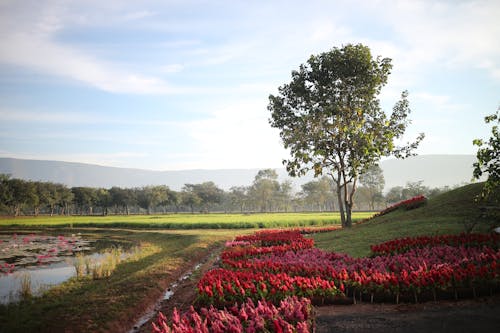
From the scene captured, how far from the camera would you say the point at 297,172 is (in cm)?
3109

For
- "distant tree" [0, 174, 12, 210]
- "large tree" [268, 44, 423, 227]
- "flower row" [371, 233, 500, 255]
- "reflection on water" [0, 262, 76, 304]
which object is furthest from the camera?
"distant tree" [0, 174, 12, 210]

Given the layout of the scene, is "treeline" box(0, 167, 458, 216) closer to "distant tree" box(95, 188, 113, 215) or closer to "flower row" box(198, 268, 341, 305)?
"distant tree" box(95, 188, 113, 215)

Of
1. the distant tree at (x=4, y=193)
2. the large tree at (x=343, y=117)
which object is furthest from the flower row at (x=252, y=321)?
the distant tree at (x=4, y=193)

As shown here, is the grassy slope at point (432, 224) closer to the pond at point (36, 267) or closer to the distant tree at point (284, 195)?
the pond at point (36, 267)

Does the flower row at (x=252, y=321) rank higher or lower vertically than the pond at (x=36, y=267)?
higher

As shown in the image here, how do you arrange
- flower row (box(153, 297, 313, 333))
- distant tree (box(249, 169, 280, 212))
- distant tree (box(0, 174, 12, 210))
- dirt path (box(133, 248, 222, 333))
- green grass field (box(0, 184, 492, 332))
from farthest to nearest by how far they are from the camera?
distant tree (box(249, 169, 280, 212)) → distant tree (box(0, 174, 12, 210)) → dirt path (box(133, 248, 222, 333)) → green grass field (box(0, 184, 492, 332)) → flower row (box(153, 297, 313, 333))

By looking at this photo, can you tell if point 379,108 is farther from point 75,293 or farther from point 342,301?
point 75,293

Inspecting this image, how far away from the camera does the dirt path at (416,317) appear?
5.90 metres

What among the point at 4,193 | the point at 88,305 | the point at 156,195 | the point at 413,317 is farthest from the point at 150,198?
the point at 413,317

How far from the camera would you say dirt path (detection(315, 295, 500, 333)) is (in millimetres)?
5898

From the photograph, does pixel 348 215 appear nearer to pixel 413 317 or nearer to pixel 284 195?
pixel 413 317

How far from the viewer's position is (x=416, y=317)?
6.48m

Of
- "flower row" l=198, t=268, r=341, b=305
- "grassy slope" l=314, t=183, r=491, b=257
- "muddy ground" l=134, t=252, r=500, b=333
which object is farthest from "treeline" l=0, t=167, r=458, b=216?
"muddy ground" l=134, t=252, r=500, b=333

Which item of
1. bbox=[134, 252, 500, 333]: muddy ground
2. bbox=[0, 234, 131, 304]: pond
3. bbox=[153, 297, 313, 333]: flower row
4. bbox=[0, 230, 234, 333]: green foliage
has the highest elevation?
bbox=[153, 297, 313, 333]: flower row
